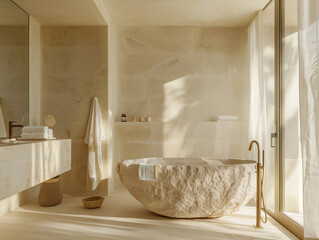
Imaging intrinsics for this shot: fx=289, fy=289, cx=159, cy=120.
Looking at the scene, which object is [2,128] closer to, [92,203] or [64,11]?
[92,203]

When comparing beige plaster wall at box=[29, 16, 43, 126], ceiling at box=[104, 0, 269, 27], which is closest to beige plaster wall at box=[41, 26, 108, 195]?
beige plaster wall at box=[29, 16, 43, 126]

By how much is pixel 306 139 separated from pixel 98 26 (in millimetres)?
3118

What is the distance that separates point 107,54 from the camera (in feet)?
13.2

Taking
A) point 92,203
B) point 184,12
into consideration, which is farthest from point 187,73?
point 92,203

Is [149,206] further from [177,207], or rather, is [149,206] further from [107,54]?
[107,54]

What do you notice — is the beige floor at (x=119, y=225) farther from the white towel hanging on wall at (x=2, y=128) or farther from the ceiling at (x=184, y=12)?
the ceiling at (x=184, y=12)

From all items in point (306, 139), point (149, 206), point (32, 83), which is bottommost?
point (149, 206)

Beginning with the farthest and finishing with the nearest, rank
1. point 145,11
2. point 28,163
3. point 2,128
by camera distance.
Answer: point 145,11 → point 2,128 → point 28,163

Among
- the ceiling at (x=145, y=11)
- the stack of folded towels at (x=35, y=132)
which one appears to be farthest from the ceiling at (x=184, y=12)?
the stack of folded towels at (x=35, y=132)

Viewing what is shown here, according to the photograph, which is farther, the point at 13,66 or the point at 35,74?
the point at 35,74

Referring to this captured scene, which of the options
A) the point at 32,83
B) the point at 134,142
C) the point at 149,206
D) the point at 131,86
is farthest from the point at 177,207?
the point at 32,83

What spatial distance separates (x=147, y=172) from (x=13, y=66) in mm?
1901

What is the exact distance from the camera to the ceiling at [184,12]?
3.64m

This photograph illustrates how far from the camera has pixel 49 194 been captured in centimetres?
351
